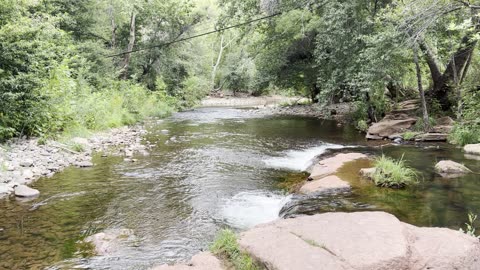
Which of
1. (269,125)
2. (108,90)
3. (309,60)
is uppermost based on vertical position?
(309,60)

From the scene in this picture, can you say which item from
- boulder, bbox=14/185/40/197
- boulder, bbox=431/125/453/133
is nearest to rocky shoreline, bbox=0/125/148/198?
boulder, bbox=14/185/40/197

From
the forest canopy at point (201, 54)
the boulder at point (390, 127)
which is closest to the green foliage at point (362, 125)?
the forest canopy at point (201, 54)

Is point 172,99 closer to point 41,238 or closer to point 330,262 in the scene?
point 41,238

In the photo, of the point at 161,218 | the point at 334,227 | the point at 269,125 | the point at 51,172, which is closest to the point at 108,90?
the point at 269,125

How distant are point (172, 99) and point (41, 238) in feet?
72.6

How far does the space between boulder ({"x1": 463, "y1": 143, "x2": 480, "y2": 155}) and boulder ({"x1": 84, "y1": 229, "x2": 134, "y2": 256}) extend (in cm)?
902

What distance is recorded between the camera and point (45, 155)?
934 cm

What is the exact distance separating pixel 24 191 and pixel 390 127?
11.9 meters

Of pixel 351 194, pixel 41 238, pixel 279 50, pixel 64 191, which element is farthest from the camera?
pixel 279 50

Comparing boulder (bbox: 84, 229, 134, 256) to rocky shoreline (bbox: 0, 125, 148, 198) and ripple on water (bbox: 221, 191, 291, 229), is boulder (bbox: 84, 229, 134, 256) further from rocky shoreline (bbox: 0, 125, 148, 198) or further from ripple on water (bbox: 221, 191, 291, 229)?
rocky shoreline (bbox: 0, 125, 148, 198)

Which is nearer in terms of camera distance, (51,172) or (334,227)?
(334,227)

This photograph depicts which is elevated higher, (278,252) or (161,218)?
(278,252)

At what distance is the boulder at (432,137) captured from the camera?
1216 centimetres

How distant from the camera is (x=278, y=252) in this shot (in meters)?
3.68
